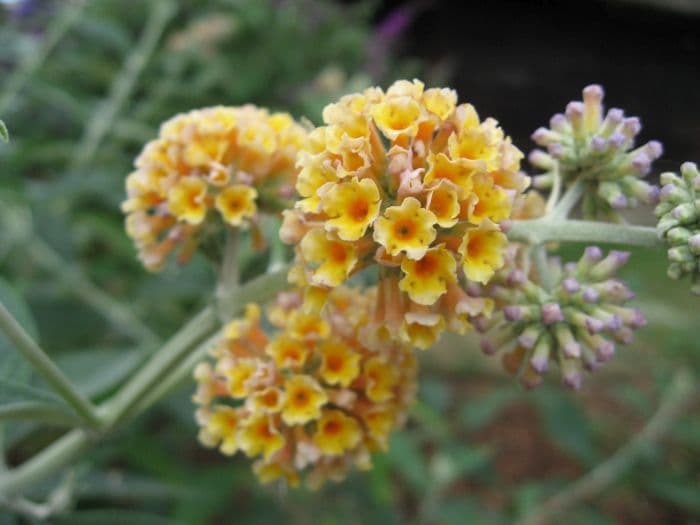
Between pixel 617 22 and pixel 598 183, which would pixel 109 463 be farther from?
pixel 617 22

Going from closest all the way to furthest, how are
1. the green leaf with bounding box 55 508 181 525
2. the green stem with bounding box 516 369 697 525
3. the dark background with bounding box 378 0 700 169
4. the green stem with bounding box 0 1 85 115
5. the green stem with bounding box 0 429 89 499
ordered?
1. the green stem with bounding box 0 429 89 499
2. the green leaf with bounding box 55 508 181 525
3. the green stem with bounding box 516 369 697 525
4. the green stem with bounding box 0 1 85 115
5. the dark background with bounding box 378 0 700 169

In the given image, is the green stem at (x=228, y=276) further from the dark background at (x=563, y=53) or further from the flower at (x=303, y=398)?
the dark background at (x=563, y=53)

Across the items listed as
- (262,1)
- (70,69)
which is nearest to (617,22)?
(262,1)

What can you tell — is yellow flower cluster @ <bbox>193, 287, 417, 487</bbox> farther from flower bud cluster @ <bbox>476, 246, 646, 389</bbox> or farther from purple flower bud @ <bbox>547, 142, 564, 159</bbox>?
purple flower bud @ <bbox>547, 142, 564, 159</bbox>

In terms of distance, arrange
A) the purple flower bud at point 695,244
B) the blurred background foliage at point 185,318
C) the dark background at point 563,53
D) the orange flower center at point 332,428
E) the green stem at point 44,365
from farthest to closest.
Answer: the dark background at point 563,53, the blurred background foliage at point 185,318, the orange flower center at point 332,428, the green stem at point 44,365, the purple flower bud at point 695,244

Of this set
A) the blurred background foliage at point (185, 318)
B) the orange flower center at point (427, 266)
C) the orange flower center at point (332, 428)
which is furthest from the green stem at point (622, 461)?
the orange flower center at point (427, 266)

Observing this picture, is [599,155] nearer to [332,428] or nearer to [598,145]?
[598,145]

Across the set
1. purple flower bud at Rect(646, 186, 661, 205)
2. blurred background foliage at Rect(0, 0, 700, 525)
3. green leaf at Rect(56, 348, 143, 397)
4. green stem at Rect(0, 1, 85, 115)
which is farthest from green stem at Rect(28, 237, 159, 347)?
purple flower bud at Rect(646, 186, 661, 205)
